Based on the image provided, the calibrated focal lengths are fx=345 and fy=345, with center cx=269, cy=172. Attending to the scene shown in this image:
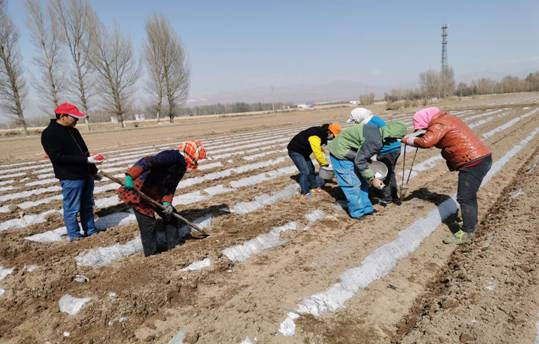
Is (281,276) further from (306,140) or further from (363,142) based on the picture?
(306,140)

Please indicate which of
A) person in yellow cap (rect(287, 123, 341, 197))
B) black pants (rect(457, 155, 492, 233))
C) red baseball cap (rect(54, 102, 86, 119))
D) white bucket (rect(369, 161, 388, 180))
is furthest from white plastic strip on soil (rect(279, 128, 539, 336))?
red baseball cap (rect(54, 102, 86, 119))

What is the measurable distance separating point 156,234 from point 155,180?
793 mm

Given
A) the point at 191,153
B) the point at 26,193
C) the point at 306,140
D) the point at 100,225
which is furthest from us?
the point at 26,193

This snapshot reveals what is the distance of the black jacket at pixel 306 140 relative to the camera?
18.3ft

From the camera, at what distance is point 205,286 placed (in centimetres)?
338

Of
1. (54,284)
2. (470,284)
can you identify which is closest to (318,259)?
(470,284)

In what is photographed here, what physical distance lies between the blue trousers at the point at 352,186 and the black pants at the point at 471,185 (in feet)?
4.34

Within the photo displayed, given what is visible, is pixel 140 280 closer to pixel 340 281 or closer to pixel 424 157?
pixel 340 281

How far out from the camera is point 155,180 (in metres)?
3.85

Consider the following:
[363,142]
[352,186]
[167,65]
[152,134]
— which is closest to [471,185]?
[363,142]

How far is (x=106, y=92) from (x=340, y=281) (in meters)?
35.3

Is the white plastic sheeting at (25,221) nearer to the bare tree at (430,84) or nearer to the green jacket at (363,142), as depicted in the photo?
the green jacket at (363,142)

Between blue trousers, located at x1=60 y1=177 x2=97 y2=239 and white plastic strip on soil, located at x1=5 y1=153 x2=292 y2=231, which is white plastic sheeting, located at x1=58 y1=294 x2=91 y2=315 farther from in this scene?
white plastic strip on soil, located at x1=5 y1=153 x2=292 y2=231

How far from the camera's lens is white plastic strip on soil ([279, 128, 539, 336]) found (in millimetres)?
2859
